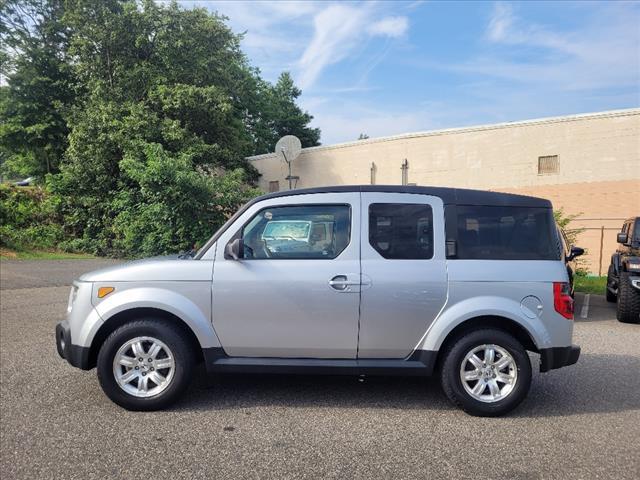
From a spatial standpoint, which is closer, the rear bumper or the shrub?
the rear bumper

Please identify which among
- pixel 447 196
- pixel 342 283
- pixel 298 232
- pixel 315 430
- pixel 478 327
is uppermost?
pixel 447 196

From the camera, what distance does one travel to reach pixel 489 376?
4.27 metres

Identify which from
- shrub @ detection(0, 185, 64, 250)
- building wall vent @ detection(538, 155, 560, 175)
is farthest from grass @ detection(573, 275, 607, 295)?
shrub @ detection(0, 185, 64, 250)

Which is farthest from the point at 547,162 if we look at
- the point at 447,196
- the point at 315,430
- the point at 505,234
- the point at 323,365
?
the point at 315,430

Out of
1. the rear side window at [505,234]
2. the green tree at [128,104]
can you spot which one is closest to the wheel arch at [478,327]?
the rear side window at [505,234]

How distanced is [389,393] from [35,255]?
14.6 meters

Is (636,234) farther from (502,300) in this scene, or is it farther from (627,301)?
(502,300)

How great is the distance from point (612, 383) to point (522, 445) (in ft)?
6.93

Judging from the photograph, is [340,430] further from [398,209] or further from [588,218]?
[588,218]

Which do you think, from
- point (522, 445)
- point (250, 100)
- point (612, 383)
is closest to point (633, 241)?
point (612, 383)

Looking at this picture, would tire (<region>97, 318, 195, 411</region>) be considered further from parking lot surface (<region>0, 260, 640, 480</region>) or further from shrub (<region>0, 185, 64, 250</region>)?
shrub (<region>0, 185, 64, 250</region>)

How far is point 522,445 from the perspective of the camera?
147 inches

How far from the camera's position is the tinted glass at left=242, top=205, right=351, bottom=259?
14.4ft

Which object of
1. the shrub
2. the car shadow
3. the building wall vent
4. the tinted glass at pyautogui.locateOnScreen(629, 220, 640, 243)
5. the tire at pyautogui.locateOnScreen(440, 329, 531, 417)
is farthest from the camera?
the building wall vent
